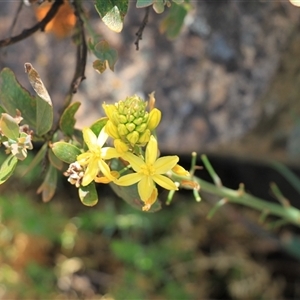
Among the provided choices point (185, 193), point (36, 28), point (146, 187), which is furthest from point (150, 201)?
point (185, 193)

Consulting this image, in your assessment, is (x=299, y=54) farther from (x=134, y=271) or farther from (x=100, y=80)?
(x=134, y=271)

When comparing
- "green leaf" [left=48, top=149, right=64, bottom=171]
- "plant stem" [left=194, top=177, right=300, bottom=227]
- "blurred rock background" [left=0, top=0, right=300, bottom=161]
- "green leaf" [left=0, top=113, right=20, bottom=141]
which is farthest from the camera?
"blurred rock background" [left=0, top=0, right=300, bottom=161]

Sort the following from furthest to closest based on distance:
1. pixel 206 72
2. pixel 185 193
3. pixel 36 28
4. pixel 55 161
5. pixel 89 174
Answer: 1. pixel 185 193
2. pixel 206 72
3. pixel 36 28
4. pixel 55 161
5. pixel 89 174

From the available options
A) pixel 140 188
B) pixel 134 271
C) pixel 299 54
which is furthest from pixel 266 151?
pixel 140 188

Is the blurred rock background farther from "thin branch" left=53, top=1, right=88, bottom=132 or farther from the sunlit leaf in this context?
the sunlit leaf

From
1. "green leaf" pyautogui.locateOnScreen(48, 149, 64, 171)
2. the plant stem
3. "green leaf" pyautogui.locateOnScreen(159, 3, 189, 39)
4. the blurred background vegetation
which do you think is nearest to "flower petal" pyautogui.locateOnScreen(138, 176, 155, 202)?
"green leaf" pyautogui.locateOnScreen(48, 149, 64, 171)

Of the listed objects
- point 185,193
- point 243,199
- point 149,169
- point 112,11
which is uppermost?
point 112,11

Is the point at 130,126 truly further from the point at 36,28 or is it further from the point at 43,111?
the point at 36,28
